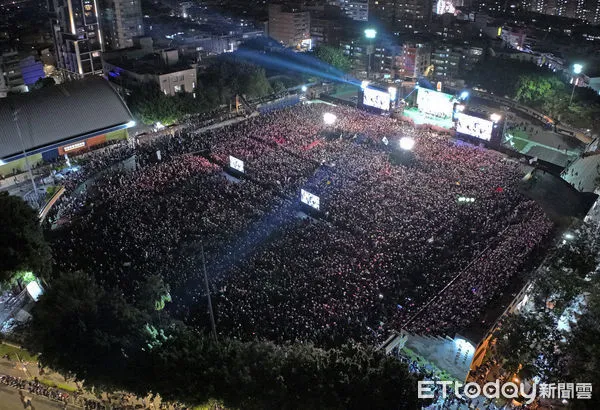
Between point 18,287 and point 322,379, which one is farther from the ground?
point 322,379

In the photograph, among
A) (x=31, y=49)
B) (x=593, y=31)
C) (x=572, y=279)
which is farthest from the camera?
(x=593, y=31)

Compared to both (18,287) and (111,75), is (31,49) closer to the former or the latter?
(111,75)

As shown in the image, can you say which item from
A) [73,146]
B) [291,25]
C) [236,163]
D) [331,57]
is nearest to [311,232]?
[236,163]

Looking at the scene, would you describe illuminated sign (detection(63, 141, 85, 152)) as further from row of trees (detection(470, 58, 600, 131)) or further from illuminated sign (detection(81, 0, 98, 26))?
row of trees (detection(470, 58, 600, 131))

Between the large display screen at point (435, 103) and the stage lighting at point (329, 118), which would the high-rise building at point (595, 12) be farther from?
the stage lighting at point (329, 118)

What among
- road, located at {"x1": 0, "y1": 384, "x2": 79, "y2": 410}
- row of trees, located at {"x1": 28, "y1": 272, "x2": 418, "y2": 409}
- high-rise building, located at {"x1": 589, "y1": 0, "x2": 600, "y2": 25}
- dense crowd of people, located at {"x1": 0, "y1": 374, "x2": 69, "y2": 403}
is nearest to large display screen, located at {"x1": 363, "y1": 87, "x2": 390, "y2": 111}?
row of trees, located at {"x1": 28, "y1": 272, "x2": 418, "y2": 409}

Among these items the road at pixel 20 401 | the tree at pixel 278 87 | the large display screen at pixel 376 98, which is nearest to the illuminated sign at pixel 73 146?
the road at pixel 20 401

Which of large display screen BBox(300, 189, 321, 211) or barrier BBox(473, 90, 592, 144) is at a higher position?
large display screen BBox(300, 189, 321, 211)

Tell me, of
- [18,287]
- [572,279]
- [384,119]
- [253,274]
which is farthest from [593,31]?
[18,287]
